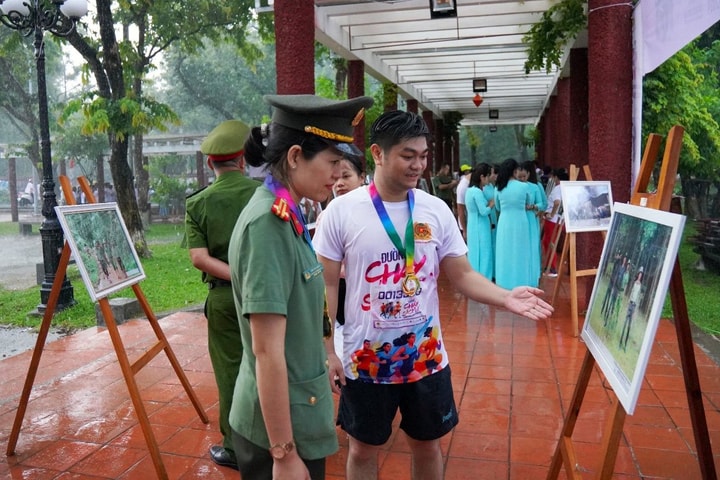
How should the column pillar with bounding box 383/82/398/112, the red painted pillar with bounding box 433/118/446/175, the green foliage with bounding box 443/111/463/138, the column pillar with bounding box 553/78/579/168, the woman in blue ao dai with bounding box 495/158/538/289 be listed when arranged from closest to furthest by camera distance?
1. the woman in blue ao dai with bounding box 495/158/538/289
2. the column pillar with bounding box 553/78/579/168
3. the column pillar with bounding box 383/82/398/112
4. the red painted pillar with bounding box 433/118/446/175
5. the green foliage with bounding box 443/111/463/138

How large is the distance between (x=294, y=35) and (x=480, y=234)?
10.3 ft

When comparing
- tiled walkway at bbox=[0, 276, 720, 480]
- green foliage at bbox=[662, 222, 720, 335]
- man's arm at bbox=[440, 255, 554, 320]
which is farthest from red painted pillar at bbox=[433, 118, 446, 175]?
man's arm at bbox=[440, 255, 554, 320]

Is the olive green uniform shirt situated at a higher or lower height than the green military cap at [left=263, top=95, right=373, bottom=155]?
lower

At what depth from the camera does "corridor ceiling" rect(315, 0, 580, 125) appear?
774 centimetres

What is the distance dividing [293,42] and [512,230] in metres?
2.92

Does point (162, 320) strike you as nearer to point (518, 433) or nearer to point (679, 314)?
point (518, 433)

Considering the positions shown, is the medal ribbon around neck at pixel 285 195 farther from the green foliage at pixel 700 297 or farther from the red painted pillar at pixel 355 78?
the red painted pillar at pixel 355 78

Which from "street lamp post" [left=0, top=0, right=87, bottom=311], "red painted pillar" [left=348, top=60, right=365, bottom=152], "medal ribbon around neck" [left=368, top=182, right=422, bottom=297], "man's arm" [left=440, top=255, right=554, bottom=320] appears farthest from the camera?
"red painted pillar" [left=348, top=60, right=365, bottom=152]

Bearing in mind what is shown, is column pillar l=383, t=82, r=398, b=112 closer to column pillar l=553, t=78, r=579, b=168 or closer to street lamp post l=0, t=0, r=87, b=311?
column pillar l=553, t=78, r=579, b=168

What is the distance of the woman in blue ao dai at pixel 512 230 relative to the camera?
21.4ft

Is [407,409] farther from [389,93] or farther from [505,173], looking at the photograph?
[389,93]

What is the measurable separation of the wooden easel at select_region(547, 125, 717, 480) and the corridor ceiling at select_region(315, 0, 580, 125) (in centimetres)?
530

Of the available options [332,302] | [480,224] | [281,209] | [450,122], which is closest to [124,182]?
[480,224]

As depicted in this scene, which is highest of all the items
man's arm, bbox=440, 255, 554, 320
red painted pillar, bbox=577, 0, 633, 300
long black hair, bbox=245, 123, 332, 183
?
red painted pillar, bbox=577, 0, 633, 300
